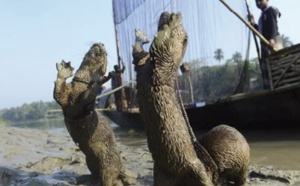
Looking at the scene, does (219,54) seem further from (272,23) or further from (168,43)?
(168,43)

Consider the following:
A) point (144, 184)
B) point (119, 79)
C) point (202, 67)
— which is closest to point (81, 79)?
point (144, 184)

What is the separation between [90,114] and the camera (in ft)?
13.1

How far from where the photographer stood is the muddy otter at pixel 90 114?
3.92 meters

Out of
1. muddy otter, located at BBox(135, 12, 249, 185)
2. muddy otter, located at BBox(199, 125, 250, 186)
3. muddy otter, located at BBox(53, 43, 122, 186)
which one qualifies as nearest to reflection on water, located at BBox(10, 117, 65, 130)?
muddy otter, located at BBox(53, 43, 122, 186)

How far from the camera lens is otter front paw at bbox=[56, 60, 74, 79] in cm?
401

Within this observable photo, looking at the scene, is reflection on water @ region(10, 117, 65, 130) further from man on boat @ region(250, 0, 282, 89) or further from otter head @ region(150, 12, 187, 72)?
otter head @ region(150, 12, 187, 72)

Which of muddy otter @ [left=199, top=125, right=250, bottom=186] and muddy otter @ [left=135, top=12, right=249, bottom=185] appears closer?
muddy otter @ [left=135, top=12, right=249, bottom=185]

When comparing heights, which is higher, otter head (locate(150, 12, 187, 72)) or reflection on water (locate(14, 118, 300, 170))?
otter head (locate(150, 12, 187, 72))

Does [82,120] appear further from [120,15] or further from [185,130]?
[120,15]

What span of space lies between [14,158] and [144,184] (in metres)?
3.81

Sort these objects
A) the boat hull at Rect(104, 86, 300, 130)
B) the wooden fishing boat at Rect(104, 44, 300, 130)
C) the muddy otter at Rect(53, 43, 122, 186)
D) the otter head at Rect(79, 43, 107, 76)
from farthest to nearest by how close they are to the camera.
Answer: the boat hull at Rect(104, 86, 300, 130) → the wooden fishing boat at Rect(104, 44, 300, 130) → the otter head at Rect(79, 43, 107, 76) → the muddy otter at Rect(53, 43, 122, 186)

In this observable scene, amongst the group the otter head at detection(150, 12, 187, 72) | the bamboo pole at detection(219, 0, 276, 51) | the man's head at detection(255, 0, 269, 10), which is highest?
the man's head at detection(255, 0, 269, 10)

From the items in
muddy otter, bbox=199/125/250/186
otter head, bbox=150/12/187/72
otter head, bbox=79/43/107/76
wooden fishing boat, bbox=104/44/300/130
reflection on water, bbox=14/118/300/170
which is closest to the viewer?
otter head, bbox=150/12/187/72

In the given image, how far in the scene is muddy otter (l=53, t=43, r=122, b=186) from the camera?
392 cm
